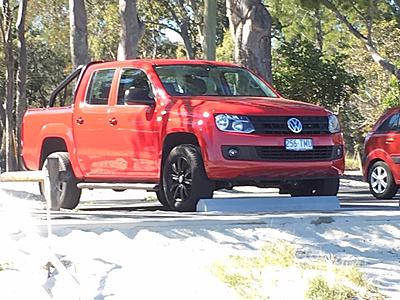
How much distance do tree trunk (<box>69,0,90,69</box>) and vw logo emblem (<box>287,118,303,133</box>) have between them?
31.1 feet

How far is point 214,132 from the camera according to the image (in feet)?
28.2

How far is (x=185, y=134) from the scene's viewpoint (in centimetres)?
896

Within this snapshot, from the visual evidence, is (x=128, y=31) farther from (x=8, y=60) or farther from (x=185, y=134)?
(x=8, y=60)

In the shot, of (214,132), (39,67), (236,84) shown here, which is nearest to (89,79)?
(236,84)

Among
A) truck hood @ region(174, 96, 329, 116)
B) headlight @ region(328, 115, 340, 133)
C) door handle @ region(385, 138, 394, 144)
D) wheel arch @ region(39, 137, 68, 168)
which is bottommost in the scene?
door handle @ region(385, 138, 394, 144)

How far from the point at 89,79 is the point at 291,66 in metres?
14.2

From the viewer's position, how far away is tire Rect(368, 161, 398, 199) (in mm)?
14156

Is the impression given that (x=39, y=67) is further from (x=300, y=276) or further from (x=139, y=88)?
(x=300, y=276)

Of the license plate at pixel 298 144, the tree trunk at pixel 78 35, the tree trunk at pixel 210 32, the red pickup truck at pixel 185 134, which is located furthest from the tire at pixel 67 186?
the tree trunk at pixel 78 35

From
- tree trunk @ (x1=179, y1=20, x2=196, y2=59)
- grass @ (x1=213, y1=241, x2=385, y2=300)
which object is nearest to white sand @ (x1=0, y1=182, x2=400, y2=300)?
grass @ (x1=213, y1=241, x2=385, y2=300)

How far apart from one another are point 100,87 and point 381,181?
6010 mm

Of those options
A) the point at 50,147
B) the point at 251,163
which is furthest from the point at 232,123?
the point at 50,147

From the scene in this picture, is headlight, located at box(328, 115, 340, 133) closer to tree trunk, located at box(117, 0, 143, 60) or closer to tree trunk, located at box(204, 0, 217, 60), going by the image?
tree trunk, located at box(204, 0, 217, 60)

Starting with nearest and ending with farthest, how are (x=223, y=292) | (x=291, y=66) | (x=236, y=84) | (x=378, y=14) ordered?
(x=223, y=292) < (x=236, y=84) < (x=291, y=66) < (x=378, y=14)
